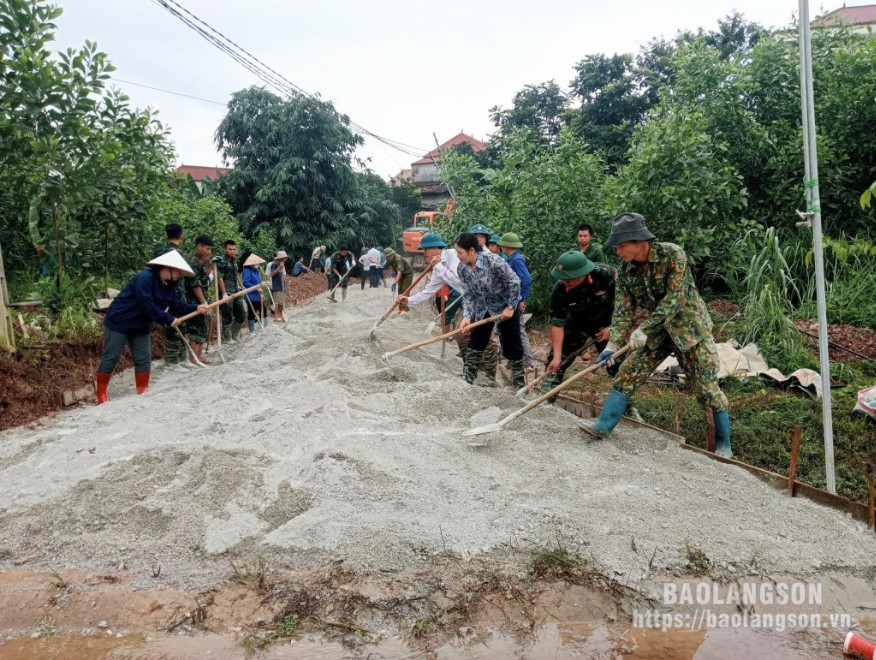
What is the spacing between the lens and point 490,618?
2135 millimetres

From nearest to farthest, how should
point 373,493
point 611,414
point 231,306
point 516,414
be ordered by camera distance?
point 373,493 → point 611,414 → point 516,414 → point 231,306

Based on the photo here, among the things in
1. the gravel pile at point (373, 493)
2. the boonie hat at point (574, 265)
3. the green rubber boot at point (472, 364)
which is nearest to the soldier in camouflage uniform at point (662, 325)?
the gravel pile at point (373, 493)

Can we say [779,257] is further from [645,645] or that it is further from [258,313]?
[258,313]

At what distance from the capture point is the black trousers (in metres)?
4.92

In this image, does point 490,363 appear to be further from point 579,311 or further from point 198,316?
point 198,316

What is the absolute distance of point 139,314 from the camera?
5.07 m

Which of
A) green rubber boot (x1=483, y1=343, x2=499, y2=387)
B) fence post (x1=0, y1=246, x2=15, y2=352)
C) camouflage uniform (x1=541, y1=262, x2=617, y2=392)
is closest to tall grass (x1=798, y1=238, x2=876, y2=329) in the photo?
camouflage uniform (x1=541, y1=262, x2=617, y2=392)

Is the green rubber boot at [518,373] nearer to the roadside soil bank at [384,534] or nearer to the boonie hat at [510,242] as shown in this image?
the roadside soil bank at [384,534]

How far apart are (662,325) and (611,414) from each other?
60 centimetres

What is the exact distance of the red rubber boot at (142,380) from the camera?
208 inches

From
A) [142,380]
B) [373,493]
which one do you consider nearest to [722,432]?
[373,493]

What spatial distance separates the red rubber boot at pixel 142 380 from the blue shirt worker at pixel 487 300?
111 inches

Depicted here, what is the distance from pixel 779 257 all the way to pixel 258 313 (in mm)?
6618

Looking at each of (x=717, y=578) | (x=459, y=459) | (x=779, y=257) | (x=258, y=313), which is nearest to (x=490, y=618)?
(x=717, y=578)
